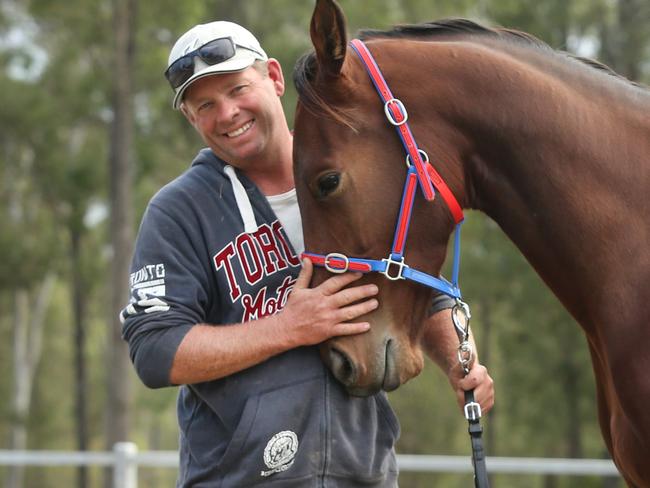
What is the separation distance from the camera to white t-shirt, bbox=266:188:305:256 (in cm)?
305

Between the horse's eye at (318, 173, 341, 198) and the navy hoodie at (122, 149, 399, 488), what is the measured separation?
36 cm

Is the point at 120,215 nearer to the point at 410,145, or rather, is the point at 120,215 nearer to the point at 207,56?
the point at 207,56

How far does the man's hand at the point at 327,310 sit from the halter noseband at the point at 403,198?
1.7 inches

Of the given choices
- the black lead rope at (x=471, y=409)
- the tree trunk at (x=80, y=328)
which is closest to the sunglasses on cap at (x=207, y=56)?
the black lead rope at (x=471, y=409)

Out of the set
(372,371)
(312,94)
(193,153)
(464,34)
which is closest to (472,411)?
(372,371)

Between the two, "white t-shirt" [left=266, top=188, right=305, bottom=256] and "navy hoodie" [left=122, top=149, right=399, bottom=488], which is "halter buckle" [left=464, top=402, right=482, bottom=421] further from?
"white t-shirt" [left=266, top=188, right=305, bottom=256]

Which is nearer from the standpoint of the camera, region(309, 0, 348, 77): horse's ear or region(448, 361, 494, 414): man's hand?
region(309, 0, 348, 77): horse's ear

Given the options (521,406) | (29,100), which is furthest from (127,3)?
(521,406)

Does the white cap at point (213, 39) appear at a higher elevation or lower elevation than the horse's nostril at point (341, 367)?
higher

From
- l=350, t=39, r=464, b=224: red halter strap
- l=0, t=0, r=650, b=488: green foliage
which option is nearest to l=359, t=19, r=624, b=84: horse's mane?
l=350, t=39, r=464, b=224: red halter strap

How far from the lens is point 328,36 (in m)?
2.67

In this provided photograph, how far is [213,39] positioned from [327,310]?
92 cm

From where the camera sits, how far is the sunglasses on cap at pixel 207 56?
293 centimetres

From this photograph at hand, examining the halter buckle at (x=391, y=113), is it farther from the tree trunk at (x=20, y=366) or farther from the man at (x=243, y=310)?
the tree trunk at (x=20, y=366)
